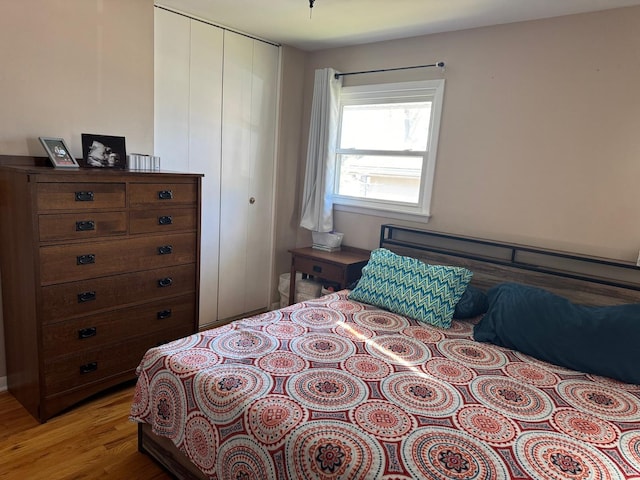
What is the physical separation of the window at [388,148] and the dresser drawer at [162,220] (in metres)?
1.41

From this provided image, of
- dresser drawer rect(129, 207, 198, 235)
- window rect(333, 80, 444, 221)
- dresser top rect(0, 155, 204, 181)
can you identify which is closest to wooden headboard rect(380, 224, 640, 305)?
window rect(333, 80, 444, 221)

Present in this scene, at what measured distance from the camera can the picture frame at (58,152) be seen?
229cm

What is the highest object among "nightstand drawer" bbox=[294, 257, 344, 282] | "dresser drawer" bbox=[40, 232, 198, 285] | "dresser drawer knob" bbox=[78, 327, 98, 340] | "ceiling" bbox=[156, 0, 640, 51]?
"ceiling" bbox=[156, 0, 640, 51]

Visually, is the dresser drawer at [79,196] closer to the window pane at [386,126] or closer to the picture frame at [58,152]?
the picture frame at [58,152]

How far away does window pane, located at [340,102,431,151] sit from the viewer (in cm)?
322

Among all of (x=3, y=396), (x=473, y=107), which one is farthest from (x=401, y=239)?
(x=3, y=396)

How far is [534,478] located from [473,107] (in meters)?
2.34

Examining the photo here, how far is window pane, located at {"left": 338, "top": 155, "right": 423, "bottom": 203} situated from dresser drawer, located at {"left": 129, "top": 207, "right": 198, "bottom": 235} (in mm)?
1452

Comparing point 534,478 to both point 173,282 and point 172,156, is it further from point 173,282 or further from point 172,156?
point 172,156

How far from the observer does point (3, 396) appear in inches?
96.0

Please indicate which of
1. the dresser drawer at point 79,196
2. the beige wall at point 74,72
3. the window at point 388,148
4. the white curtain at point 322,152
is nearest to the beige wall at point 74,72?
the beige wall at point 74,72

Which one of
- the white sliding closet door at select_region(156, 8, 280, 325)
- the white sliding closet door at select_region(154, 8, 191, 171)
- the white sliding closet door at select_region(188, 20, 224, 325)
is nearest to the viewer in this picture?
the white sliding closet door at select_region(154, 8, 191, 171)

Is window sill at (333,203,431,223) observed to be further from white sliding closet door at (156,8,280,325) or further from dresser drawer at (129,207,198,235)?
dresser drawer at (129,207,198,235)

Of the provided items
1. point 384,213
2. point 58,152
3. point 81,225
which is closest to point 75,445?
point 81,225
